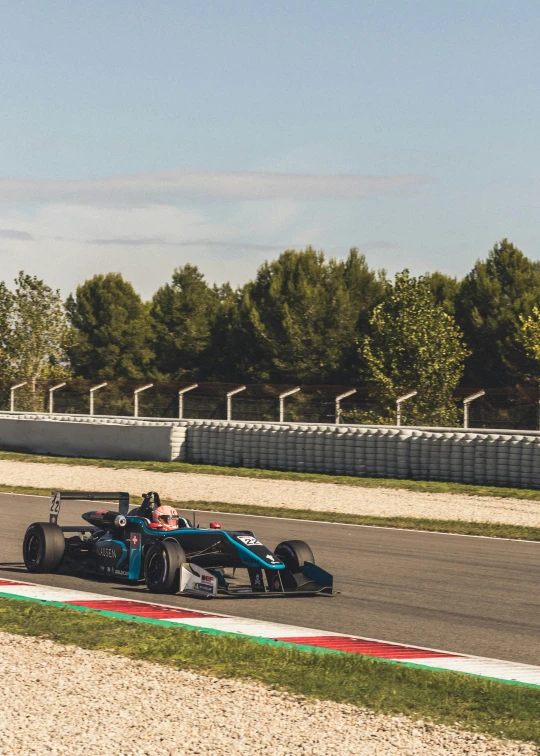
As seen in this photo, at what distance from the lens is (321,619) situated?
918 centimetres

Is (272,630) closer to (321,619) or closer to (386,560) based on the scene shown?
(321,619)

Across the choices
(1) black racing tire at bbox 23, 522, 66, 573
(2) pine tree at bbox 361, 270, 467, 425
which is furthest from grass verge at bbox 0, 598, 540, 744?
(2) pine tree at bbox 361, 270, 467, 425

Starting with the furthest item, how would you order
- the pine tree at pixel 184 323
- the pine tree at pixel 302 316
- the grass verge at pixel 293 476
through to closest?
1. the pine tree at pixel 184 323
2. the pine tree at pixel 302 316
3. the grass verge at pixel 293 476

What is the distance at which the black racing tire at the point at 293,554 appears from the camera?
1035 cm

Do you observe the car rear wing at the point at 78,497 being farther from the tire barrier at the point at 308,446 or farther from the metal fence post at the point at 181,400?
the metal fence post at the point at 181,400

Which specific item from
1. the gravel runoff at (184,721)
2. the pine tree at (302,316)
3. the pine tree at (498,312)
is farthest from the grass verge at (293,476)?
the pine tree at (498,312)

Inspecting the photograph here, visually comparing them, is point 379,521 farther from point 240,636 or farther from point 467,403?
point 240,636

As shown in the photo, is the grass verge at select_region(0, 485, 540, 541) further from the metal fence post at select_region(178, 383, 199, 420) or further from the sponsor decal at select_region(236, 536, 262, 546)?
the metal fence post at select_region(178, 383, 199, 420)

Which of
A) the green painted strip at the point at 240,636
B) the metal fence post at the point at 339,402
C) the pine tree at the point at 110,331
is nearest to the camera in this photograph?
the green painted strip at the point at 240,636

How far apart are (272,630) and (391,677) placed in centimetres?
181

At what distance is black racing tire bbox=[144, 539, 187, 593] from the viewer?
32.8ft

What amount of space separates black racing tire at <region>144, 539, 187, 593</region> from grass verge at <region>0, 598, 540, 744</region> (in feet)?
4.18

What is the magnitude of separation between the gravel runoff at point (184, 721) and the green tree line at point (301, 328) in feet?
109

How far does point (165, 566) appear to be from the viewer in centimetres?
1001
